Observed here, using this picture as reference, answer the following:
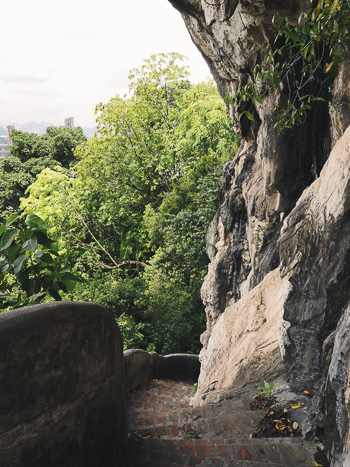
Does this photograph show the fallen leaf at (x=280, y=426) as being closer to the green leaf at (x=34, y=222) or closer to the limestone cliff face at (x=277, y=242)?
the limestone cliff face at (x=277, y=242)

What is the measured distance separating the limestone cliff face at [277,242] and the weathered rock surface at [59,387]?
147cm

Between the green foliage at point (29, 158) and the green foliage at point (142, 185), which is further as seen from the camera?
the green foliage at point (29, 158)

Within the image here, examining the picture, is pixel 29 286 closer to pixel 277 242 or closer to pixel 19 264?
pixel 19 264

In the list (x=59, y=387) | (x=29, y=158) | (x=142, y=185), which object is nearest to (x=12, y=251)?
(x=59, y=387)

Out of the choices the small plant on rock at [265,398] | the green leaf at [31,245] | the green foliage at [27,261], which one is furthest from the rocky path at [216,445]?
the green leaf at [31,245]

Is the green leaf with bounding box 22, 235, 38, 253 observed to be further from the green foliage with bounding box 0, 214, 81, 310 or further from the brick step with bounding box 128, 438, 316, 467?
the brick step with bounding box 128, 438, 316, 467

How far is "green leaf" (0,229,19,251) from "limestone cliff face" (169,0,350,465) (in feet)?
7.71

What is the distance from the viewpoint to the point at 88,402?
8.04 feet

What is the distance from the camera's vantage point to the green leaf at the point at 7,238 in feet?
9.41

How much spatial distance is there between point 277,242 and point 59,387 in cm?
559

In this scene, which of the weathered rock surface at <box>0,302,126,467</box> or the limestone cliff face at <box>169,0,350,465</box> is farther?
the limestone cliff face at <box>169,0,350,465</box>

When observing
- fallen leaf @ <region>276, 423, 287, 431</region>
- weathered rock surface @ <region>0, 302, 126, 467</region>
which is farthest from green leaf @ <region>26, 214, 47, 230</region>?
fallen leaf @ <region>276, 423, 287, 431</region>

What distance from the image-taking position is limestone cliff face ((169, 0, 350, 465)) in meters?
3.74

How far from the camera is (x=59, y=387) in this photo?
223cm
